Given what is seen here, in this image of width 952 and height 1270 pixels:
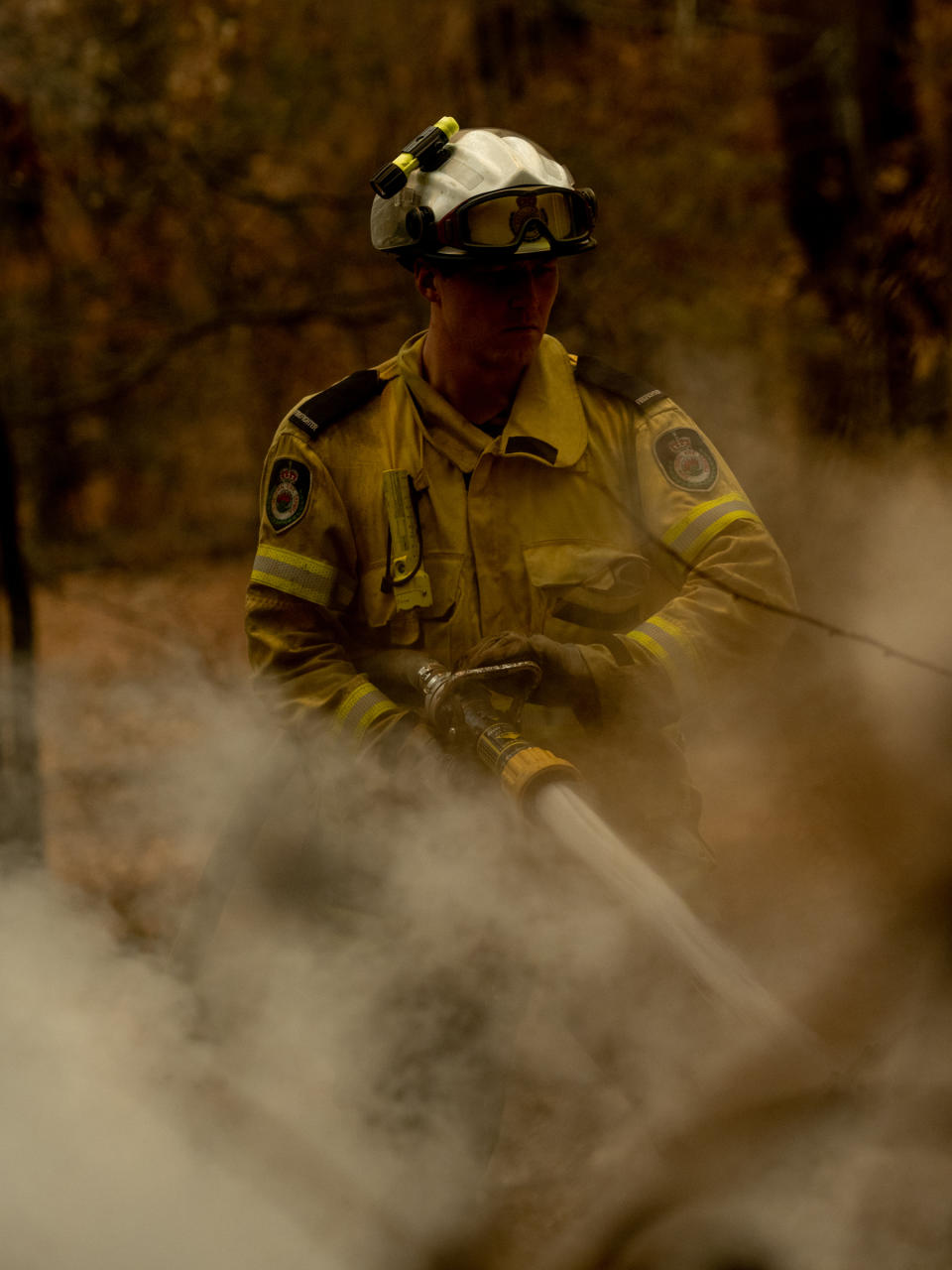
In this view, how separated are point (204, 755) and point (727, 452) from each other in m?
2.93

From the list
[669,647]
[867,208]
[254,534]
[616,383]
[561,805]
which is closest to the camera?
[561,805]

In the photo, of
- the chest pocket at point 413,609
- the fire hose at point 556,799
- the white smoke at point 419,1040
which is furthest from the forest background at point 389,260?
the fire hose at point 556,799

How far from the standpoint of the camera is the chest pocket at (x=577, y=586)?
2.49 meters

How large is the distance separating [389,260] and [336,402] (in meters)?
5.35

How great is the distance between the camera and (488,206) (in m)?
2.34

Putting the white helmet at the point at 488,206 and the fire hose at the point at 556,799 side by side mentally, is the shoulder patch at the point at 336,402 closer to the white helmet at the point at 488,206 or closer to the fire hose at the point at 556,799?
the white helmet at the point at 488,206

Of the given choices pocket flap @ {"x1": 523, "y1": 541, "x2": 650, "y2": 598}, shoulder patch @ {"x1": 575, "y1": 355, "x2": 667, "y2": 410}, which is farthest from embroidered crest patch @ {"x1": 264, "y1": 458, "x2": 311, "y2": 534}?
shoulder patch @ {"x1": 575, "y1": 355, "x2": 667, "y2": 410}

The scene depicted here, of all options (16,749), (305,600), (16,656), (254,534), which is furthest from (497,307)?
(254,534)

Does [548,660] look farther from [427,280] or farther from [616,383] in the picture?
[427,280]

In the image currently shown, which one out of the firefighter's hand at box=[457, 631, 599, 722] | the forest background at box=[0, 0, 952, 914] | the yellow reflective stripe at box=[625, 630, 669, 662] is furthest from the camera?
the forest background at box=[0, 0, 952, 914]

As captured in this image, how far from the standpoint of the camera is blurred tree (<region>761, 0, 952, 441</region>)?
5.33m

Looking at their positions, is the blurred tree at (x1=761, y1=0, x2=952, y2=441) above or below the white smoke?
above

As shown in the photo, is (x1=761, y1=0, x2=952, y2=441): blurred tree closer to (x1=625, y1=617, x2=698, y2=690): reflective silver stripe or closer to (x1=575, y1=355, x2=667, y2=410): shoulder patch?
(x1=575, y1=355, x2=667, y2=410): shoulder patch

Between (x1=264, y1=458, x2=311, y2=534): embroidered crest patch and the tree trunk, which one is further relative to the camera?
the tree trunk
